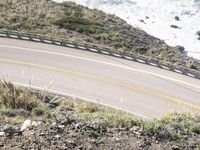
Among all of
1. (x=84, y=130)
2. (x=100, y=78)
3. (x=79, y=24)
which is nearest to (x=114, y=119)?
(x=84, y=130)

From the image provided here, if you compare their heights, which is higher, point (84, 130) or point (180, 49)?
point (84, 130)

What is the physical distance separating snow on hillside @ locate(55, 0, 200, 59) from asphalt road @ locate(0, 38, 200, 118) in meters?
8.64

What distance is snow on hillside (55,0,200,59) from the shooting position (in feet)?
99.7

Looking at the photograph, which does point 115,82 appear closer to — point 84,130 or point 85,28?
point 85,28

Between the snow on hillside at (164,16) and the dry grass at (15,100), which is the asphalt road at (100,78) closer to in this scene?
the dry grass at (15,100)

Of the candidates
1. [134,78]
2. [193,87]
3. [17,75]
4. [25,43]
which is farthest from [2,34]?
[193,87]

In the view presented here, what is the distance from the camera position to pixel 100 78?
63.6 ft

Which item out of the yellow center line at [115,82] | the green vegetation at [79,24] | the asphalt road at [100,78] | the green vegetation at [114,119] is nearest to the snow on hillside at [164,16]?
the green vegetation at [79,24]

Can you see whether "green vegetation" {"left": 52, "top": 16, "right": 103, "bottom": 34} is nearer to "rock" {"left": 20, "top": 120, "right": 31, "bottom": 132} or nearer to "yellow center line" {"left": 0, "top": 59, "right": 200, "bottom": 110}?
"yellow center line" {"left": 0, "top": 59, "right": 200, "bottom": 110}

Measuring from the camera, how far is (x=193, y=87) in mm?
19594

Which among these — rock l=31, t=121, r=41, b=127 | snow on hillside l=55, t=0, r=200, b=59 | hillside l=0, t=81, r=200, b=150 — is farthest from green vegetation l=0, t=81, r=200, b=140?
snow on hillside l=55, t=0, r=200, b=59

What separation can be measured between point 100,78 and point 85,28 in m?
9.03

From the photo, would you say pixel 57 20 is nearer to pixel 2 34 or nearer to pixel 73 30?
pixel 73 30

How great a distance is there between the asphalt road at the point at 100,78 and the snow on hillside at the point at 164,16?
8640 mm
